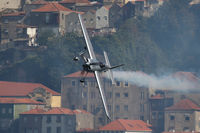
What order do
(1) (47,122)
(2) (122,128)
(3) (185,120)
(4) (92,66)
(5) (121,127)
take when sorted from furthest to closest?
(3) (185,120) < (1) (47,122) < (5) (121,127) < (2) (122,128) < (4) (92,66)

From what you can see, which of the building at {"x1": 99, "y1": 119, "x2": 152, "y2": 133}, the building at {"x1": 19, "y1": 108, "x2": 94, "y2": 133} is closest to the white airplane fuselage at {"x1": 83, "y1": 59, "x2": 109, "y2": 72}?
the building at {"x1": 19, "y1": 108, "x2": 94, "y2": 133}

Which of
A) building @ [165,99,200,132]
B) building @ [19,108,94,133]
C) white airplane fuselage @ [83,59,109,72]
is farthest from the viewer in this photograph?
building @ [165,99,200,132]

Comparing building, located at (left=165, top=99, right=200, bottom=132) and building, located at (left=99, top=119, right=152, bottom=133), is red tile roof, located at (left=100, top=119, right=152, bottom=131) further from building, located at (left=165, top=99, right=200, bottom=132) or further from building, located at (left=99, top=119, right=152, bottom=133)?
building, located at (left=165, top=99, right=200, bottom=132)

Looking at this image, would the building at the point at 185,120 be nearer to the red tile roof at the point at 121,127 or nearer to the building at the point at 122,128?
the building at the point at 122,128

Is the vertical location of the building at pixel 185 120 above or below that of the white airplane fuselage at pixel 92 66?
below

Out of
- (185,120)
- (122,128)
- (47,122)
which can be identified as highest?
(185,120)

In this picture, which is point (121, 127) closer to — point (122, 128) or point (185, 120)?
point (122, 128)

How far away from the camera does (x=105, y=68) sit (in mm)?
96688

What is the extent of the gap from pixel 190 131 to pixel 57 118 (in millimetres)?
29230

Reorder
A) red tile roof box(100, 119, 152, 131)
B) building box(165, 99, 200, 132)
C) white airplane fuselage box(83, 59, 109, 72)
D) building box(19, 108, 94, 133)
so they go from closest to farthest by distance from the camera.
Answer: white airplane fuselage box(83, 59, 109, 72)
building box(19, 108, 94, 133)
building box(165, 99, 200, 132)
red tile roof box(100, 119, 152, 131)

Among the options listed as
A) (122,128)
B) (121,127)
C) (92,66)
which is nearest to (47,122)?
(121,127)

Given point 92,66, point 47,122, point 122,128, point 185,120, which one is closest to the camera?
point 92,66

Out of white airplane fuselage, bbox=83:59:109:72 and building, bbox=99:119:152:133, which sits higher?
white airplane fuselage, bbox=83:59:109:72

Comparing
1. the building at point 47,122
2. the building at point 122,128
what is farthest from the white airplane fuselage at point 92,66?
the building at point 122,128
